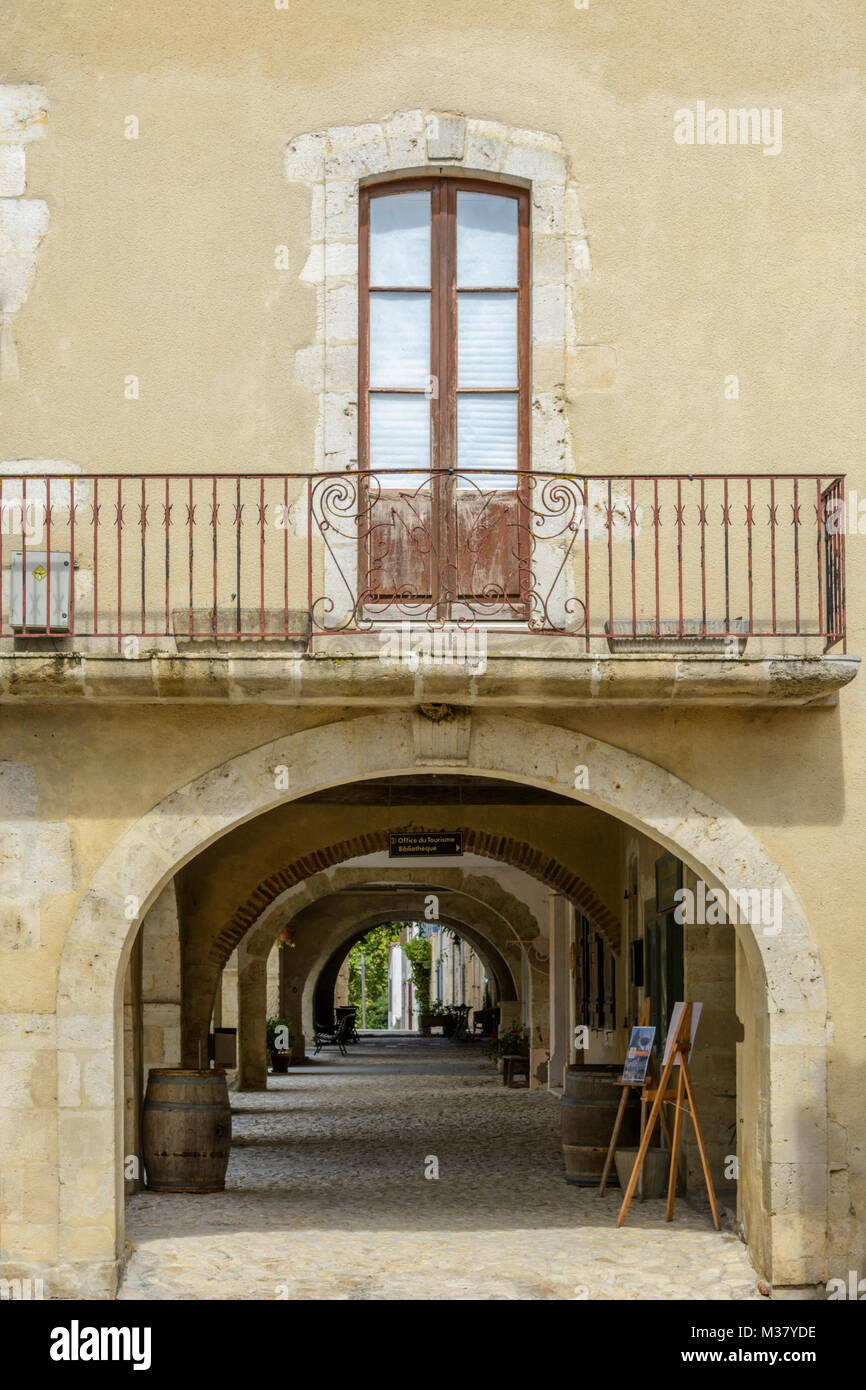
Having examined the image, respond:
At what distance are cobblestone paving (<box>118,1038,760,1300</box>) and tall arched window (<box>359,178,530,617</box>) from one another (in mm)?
3303

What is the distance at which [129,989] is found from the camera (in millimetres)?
10625

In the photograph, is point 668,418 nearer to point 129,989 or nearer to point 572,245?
point 572,245

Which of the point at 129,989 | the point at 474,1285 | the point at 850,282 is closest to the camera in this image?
the point at 474,1285

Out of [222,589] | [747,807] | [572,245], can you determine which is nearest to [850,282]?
[572,245]

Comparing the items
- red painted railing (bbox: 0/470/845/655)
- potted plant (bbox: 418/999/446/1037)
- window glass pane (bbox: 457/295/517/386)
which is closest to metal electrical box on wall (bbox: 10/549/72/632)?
red painted railing (bbox: 0/470/845/655)

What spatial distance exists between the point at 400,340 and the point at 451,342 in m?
0.25

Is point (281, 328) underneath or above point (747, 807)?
above

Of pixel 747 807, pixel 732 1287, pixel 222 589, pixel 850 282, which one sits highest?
pixel 850 282

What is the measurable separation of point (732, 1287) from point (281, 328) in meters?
4.93

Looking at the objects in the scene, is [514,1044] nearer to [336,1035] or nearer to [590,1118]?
[336,1035]

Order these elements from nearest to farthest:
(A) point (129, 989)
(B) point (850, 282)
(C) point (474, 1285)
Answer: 1. (C) point (474, 1285)
2. (B) point (850, 282)
3. (A) point (129, 989)

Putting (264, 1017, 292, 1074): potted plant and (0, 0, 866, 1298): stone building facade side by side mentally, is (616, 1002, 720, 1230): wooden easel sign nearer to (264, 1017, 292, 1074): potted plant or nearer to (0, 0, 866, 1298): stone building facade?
(0, 0, 866, 1298): stone building facade

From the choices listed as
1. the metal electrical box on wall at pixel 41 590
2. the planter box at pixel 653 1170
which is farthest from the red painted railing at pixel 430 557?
the planter box at pixel 653 1170

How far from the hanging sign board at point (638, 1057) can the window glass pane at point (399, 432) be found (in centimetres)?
353
